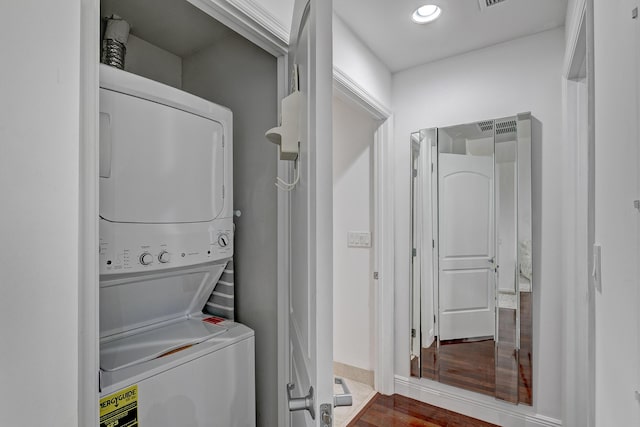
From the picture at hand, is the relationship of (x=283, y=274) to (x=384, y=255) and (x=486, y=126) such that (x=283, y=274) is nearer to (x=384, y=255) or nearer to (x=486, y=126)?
(x=384, y=255)

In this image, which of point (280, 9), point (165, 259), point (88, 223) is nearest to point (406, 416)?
point (165, 259)

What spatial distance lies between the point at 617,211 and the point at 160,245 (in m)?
1.35

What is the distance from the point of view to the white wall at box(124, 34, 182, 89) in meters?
1.68

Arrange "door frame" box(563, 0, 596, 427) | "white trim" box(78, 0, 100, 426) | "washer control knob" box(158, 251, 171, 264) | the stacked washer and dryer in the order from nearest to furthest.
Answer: "white trim" box(78, 0, 100, 426) → the stacked washer and dryer → "washer control knob" box(158, 251, 171, 264) → "door frame" box(563, 0, 596, 427)

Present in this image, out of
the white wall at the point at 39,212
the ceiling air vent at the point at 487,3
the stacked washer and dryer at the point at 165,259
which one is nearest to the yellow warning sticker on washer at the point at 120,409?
the stacked washer and dryer at the point at 165,259

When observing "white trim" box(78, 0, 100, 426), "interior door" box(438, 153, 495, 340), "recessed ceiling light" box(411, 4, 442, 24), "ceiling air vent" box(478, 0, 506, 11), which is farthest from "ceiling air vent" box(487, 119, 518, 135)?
"white trim" box(78, 0, 100, 426)

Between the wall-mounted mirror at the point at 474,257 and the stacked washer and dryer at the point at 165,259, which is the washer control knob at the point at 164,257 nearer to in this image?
the stacked washer and dryer at the point at 165,259

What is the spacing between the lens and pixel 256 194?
5.03ft

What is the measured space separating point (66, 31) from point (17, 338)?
0.57 metres

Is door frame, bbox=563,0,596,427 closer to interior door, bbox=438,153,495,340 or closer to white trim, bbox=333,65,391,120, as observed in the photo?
interior door, bbox=438,153,495,340

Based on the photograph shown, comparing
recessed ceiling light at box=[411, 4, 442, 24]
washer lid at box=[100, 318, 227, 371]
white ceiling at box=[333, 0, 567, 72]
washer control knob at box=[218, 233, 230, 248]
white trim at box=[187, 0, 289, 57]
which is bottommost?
washer lid at box=[100, 318, 227, 371]

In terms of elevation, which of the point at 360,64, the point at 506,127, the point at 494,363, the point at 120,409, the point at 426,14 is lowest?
the point at 494,363

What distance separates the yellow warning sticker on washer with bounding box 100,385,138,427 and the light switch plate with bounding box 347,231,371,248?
72.5 inches

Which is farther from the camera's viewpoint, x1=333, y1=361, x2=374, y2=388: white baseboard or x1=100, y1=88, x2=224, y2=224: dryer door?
x1=333, y1=361, x2=374, y2=388: white baseboard
